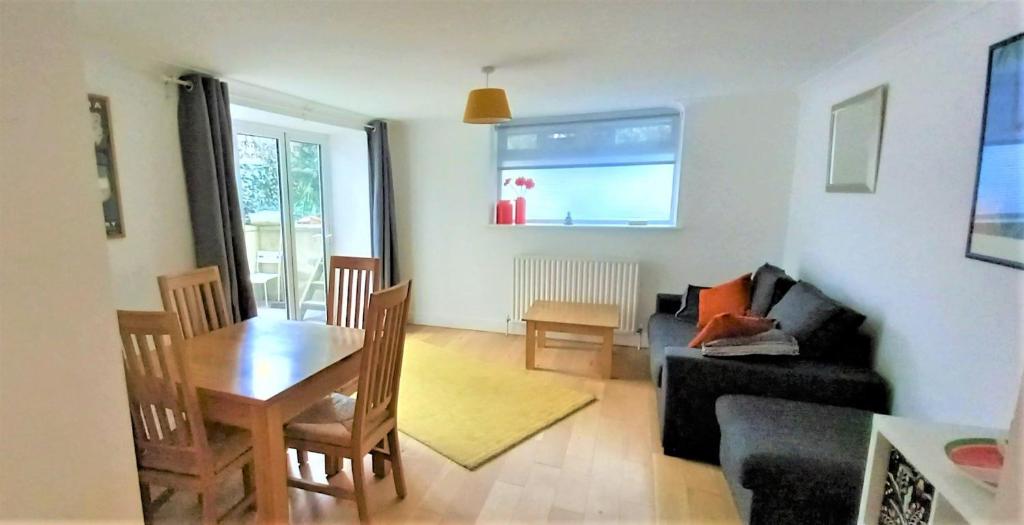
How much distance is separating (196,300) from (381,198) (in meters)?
2.16

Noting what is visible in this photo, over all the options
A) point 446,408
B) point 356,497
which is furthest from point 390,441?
point 446,408

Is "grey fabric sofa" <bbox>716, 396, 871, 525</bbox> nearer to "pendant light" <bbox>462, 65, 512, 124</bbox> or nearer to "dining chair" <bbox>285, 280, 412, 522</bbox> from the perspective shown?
"dining chair" <bbox>285, 280, 412, 522</bbox>

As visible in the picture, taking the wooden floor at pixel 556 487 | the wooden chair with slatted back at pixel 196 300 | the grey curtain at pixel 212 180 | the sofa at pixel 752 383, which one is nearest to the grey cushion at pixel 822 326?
the sofa at pixel 752 383

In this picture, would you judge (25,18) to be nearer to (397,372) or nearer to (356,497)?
(397,372)

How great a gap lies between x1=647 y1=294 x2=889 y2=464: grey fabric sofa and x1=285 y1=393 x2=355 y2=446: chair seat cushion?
1.54 metres

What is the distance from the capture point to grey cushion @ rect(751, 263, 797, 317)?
9.09 ft

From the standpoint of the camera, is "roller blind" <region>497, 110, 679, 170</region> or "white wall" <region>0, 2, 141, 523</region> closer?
"white wall" <region>0, 2, 141, 523</region>

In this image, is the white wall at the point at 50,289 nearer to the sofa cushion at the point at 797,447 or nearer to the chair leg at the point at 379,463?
the chair leg at the point at 379,463

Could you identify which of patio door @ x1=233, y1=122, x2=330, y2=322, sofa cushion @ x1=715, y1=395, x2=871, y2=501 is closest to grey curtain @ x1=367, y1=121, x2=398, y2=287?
patio door @ x1=233, y1=122, x2=330, y2=322

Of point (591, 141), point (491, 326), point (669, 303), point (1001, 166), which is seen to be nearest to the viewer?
point (1001, 166)

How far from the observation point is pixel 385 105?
3.69 metres

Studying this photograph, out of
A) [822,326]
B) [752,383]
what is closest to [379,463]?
[752,383]

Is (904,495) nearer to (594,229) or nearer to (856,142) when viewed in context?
(856,142)

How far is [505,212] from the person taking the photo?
424 cm
